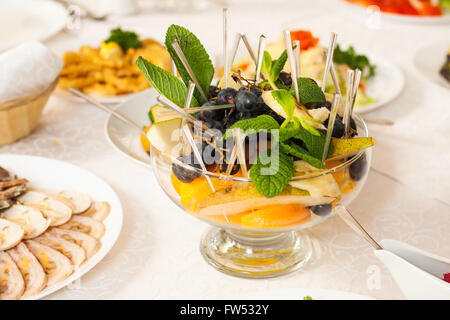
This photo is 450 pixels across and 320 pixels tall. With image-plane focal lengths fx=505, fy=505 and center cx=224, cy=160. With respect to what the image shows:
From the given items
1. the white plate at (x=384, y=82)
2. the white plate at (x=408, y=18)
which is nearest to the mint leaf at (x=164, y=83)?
the white plate at (x=384, y=82)

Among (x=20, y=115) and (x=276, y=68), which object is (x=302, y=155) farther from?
(x=20, y=115)

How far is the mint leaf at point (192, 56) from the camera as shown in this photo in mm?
702

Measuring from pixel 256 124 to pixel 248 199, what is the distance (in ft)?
0.30

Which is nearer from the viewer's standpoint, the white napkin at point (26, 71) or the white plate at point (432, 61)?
the white napkin at point (26, 71)

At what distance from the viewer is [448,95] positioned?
4.27 ft

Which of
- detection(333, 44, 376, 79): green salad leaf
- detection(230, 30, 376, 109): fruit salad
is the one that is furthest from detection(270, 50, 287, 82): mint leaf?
detection(333, 44, 376, 79): green salad leaf

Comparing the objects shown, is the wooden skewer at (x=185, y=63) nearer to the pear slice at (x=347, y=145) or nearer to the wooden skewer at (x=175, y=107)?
the wooden skewer at (x=175, y=107)

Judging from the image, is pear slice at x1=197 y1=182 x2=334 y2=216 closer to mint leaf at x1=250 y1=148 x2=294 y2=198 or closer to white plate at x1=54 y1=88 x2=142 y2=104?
mint leaf at x1=250 y1=148 x2=294 y2=198

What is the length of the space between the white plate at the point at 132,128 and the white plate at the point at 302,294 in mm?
375

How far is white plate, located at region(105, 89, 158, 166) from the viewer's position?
102 cm

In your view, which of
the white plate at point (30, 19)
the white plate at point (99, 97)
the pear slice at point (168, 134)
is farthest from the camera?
the white plate at point (30, 19)

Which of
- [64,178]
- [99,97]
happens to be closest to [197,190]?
[64,178]

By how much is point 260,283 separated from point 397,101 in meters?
0.74
